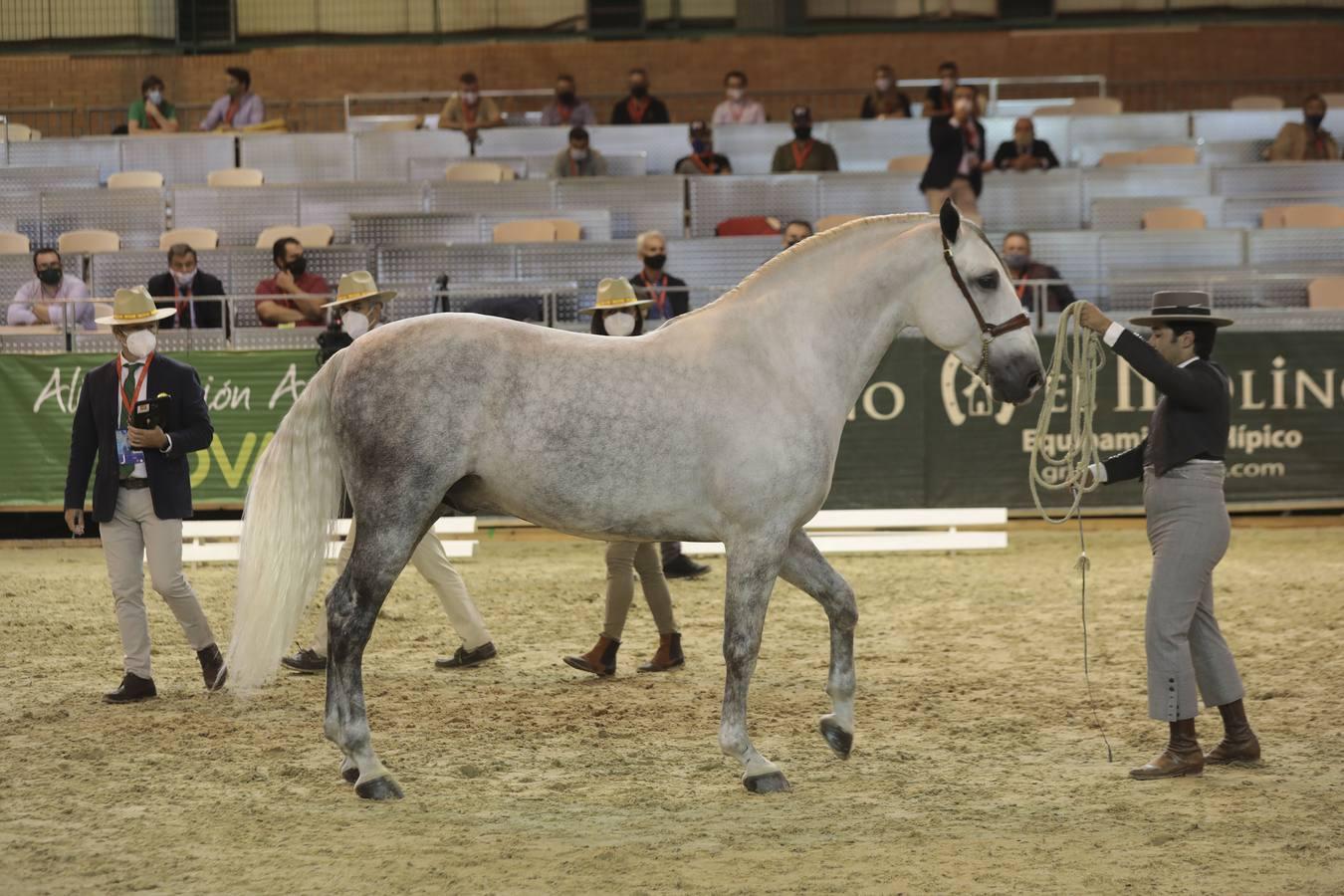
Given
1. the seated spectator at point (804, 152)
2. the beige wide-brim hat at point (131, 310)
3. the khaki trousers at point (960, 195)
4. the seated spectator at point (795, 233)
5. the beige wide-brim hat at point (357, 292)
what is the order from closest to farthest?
the beige wide-brim hat at point (131, 310) → the beige wide-brim hat at point (357, 292) → the seated spectator at point (795, 233) → the khaki trousers at point (960, 195) → the seated spectator at point (804, 152)

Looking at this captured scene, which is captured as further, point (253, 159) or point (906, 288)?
point (253, 159)

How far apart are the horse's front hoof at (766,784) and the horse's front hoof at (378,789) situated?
4.58ft

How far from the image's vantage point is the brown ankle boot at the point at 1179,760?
6055mm

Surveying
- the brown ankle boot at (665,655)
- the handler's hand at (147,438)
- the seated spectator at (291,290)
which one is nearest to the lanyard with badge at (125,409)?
the handler's hand at (147,438)

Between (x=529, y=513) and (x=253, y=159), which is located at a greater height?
(x=253, y=159)

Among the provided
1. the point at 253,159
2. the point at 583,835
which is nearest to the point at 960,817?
the point at 583,835

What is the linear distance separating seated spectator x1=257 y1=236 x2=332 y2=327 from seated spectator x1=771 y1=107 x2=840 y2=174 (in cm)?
624

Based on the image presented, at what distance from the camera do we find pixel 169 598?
25.7ft

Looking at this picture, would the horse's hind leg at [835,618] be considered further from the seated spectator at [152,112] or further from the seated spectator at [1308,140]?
the seated spectator at [152,112]

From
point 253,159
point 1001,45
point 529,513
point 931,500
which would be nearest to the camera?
point 529,513

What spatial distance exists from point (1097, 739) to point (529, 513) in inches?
110

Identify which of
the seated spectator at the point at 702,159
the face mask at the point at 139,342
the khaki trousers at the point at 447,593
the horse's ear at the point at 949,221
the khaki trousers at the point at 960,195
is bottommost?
the khaki trousers at the point at 447,593

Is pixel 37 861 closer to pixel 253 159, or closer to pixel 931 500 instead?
pixel 931 500

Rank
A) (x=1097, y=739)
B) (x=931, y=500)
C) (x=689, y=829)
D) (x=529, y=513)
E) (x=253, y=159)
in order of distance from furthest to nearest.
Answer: (x=253, y=159) < (x=931, y=500) < (x=1097, y=739) < (x=529, y=513) < (x=689, y=829)
